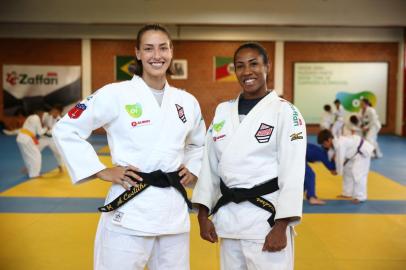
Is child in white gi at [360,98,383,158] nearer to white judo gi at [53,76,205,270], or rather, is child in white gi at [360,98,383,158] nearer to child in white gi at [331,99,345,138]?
child in white gi at [331,99,345,138]

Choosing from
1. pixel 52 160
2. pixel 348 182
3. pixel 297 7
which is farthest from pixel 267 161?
pixel 297 7

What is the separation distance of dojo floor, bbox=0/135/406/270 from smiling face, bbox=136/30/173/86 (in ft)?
8.05

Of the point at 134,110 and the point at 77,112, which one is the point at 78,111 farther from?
the point at 134,110

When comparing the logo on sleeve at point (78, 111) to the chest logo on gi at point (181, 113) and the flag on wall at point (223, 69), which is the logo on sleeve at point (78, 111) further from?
the flag on wall at point (223, 69)

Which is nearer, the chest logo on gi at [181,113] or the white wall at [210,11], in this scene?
the chest logo on gi at [181,113]

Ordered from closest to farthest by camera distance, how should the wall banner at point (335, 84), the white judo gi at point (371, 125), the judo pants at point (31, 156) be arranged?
the judo pants at point (31, 156), the white judo gi at point (371, 125), the wall banner at point (335, 84)

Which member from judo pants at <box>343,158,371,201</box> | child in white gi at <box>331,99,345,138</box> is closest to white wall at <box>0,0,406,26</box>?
child in white gi at <box>331,99,345,138</box>

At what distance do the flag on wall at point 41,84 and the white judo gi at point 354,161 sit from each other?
43.7 feet

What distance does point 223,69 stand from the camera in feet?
60.5

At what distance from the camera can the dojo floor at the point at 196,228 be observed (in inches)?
177

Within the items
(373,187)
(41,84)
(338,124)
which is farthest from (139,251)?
(41,84)

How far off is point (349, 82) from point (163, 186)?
56.4ft

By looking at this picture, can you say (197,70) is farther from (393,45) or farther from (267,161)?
(267,161)

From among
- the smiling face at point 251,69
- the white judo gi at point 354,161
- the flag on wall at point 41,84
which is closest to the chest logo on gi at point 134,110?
the smiling face at point 251,69
